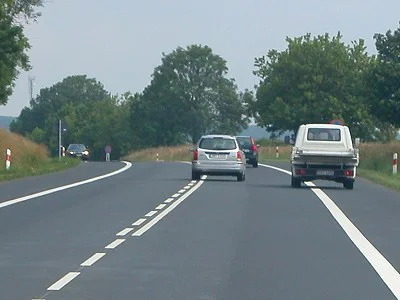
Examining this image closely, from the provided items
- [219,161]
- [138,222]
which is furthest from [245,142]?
[138,222]

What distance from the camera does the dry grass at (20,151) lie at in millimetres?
51584

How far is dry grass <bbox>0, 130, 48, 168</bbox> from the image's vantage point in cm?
5158

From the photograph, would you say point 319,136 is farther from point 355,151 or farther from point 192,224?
point 192,224

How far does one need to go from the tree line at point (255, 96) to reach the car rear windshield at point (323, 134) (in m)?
17.7

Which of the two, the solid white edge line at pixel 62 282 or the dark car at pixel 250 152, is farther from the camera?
the dark car at pixel 250 152

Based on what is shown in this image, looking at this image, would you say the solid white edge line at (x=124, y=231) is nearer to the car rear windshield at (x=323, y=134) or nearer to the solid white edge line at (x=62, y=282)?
the solid white edge line at (x=62, y=282)

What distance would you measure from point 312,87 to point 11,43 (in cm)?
6263

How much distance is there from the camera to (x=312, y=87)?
111875mm

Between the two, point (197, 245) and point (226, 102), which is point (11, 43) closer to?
point (197, 245)

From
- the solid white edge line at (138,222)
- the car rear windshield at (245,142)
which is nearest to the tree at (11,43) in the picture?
the car rear windshield at (245,142)

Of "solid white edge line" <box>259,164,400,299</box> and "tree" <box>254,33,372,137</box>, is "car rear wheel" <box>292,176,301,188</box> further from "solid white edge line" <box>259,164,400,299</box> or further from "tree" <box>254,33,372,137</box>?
"tree" <box>254,33,372,137</box>

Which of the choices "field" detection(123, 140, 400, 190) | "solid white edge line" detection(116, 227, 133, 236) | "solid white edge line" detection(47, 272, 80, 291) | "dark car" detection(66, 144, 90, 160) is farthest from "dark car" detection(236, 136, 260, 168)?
"solid white edge line" detection(47, 272, 80, 291)

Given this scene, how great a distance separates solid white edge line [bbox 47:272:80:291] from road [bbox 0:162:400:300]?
0.02m

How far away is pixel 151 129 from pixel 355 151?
102341mm
